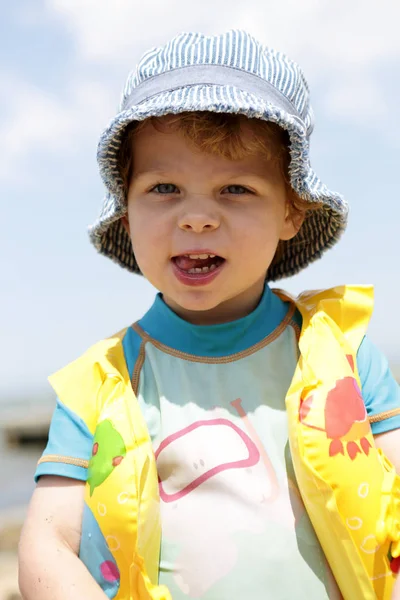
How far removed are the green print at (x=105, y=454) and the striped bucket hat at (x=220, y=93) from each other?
862 millimetres

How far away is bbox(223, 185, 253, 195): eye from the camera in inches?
97.4

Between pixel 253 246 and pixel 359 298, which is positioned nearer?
pixel 253 246

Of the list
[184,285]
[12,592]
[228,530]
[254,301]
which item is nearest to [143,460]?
[228,530]

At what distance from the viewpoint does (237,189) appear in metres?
2.49

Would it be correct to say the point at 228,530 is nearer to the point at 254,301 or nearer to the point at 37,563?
the point at 37,563

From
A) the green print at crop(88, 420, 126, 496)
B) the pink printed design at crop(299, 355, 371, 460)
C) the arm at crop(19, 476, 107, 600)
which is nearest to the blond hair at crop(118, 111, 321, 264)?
the pink printed design at crop(299, 355, 371, 460)

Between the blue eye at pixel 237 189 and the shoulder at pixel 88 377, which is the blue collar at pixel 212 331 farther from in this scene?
the blue eye at pixel 237 189

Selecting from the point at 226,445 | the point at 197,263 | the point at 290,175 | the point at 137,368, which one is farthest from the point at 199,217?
the point at 226,445

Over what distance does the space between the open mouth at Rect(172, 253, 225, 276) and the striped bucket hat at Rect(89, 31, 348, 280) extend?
0.38m

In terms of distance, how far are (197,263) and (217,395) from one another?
17.8 inches

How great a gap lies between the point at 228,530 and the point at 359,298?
991 millimetres

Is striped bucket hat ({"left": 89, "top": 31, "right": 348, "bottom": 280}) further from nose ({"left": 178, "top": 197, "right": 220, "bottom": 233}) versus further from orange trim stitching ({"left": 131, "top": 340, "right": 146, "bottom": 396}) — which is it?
orange trim stitching ({"left": 131, "top": 340, "right": 146, "bottom": 396})

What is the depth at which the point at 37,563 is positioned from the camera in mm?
2148

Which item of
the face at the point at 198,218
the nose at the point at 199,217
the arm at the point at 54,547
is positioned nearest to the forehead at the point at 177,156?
the face at the point at 198,218
